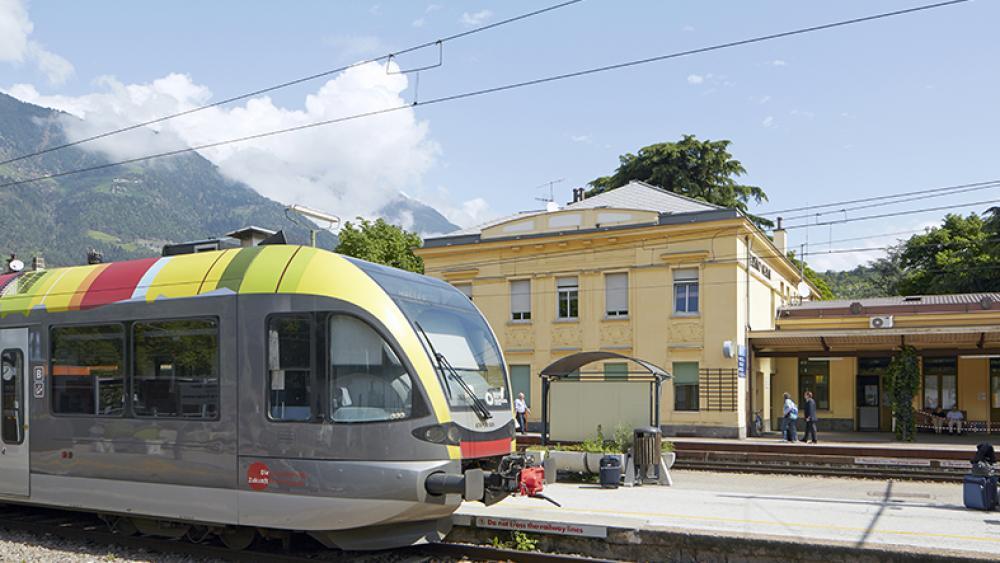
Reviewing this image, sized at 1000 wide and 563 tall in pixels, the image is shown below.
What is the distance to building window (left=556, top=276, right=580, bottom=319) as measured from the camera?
3225cm

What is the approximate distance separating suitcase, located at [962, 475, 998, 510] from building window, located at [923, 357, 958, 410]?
20.0 m

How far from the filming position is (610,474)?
52.6 feet

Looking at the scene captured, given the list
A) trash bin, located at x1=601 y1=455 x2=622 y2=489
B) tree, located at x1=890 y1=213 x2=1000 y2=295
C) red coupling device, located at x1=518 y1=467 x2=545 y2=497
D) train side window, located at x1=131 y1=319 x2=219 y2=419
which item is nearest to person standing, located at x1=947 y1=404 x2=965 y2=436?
tree, located at x1=890 y1=213 x2=1000 y2=295

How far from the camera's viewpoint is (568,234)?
31.8 m

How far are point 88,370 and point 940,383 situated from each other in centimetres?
3001

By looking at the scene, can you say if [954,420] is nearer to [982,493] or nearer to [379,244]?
[982,493]

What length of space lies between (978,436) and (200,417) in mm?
28306

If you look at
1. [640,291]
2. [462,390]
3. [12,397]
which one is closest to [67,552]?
[12,397]

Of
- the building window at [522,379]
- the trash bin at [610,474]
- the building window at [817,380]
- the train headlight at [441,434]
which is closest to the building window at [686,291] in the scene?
the building window at [522,379]

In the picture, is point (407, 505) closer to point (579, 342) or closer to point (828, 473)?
point (828, 473)

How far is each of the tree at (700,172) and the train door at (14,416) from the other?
43.3m

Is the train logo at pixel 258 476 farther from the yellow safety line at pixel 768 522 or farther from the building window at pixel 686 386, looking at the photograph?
the building window at pixel 686 386

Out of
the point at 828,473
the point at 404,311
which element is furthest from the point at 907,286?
the point at 404,311

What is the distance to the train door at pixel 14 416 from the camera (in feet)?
37.2
